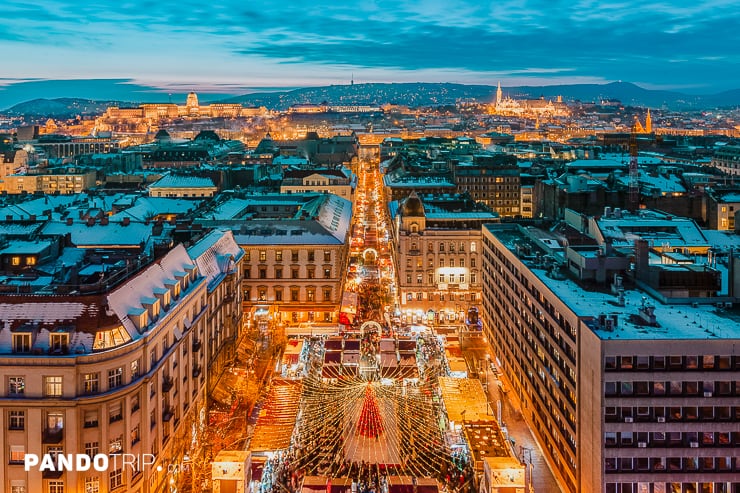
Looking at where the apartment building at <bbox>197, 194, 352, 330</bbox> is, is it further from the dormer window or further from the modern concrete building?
the modern concrete building

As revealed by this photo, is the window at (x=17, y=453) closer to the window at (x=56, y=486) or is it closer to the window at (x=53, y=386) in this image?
the window at (x=56, y=486)

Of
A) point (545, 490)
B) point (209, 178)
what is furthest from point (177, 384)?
point (209, 178)

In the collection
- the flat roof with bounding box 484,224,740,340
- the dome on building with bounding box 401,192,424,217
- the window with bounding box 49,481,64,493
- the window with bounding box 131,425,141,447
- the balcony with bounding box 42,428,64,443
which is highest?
the dome on building with bounding box 401,192,424,217

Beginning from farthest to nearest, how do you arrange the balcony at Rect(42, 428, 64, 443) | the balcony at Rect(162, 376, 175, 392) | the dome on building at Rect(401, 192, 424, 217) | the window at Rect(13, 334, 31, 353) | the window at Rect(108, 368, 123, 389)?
the dome on building at Rect(401, 192, 424, 217) < the balcony at Rect(162, 376, 175, 392) < the window at Rect(108, 368, 123, 389) < the window at Rect(13, 334, 31, 353) < the balcony at Rect(42, 428, 64, 443)

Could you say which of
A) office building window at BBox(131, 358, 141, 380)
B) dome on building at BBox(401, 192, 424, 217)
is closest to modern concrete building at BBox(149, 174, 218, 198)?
dome on building at BBox(401, 192, 424, 217)

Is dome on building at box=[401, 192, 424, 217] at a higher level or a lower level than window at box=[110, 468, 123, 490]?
higher

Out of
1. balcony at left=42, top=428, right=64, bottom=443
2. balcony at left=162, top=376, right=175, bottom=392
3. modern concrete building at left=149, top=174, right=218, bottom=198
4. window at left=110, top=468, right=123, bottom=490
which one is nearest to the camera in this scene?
balcony at left=42, top=428, right=64, bottom=443
